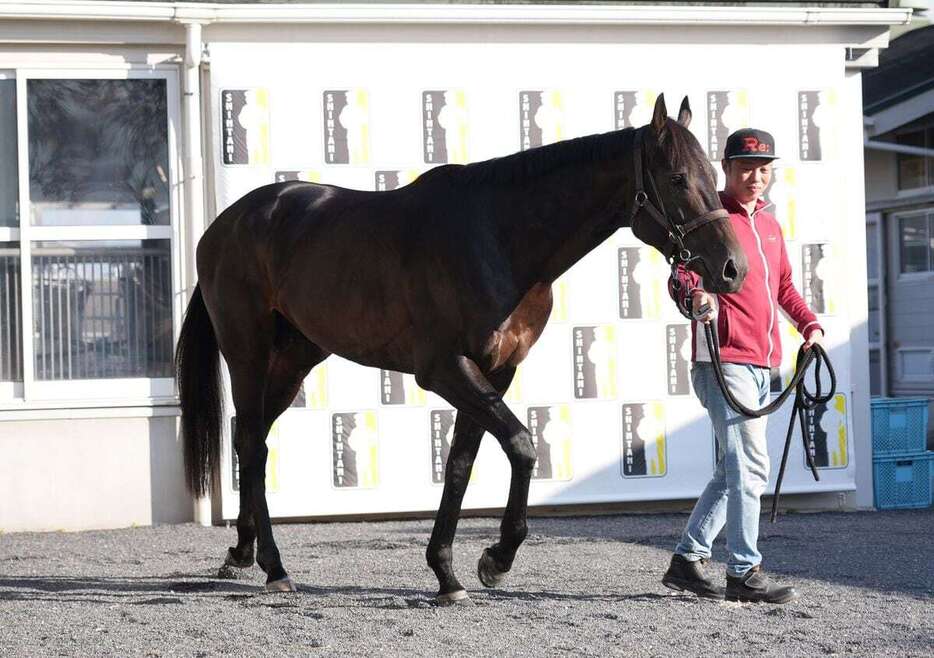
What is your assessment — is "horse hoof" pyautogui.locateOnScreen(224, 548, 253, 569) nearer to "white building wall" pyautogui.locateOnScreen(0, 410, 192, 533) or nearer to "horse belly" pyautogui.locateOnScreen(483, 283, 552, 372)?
"horse belly" pyautogui.locateOnScreen(483, 283, 552, 372)

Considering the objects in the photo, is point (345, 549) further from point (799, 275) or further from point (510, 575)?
point (799, 275)

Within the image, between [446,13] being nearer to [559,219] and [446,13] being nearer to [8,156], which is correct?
[8,156]

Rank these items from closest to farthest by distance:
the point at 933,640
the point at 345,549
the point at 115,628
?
the point at 933,640 < the point at 115,628 < the point at 345,549

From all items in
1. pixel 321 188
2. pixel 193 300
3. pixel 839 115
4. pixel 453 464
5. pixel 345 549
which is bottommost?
pixel 345 549

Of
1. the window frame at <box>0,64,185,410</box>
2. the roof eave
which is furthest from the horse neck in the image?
the window frame at <box>0,64,185,410</box>

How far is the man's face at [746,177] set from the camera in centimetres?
531

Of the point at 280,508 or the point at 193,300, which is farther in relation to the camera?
the point at 280,508

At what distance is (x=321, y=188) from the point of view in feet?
21.1

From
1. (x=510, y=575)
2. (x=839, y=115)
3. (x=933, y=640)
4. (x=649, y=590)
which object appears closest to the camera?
(x=933, y=640)

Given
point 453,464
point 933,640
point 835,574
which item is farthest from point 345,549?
point 933,640

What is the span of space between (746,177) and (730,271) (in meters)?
0.72

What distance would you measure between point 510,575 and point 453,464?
0.96 meters

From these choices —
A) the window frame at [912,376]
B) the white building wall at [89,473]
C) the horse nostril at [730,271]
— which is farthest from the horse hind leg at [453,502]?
the window frame at [912,376]

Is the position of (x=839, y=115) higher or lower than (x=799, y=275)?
higher
